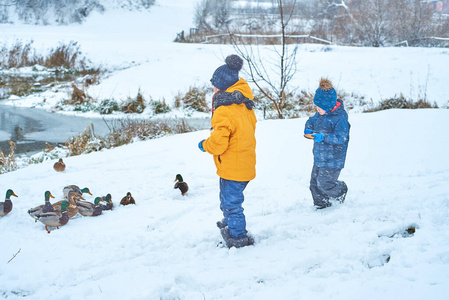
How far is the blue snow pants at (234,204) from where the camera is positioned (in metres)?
3.04

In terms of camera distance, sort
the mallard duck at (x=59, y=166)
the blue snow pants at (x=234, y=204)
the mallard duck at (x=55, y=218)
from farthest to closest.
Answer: the mallard duck at (x=59, y=166) < the mallard duck at (x=55, y=218) < the blue snow pants at (x=234, y=204)

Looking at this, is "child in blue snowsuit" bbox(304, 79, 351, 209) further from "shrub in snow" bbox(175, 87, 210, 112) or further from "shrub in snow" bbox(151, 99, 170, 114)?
"shrub in snow" bbox(151, 99, 170, 114)

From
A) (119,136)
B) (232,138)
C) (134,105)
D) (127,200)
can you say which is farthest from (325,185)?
(134,105)

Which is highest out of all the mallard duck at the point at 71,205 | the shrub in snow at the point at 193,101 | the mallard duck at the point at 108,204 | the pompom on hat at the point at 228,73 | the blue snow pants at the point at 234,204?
the pompom on hat at the point at 228,73

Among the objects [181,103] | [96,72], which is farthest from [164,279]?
[96,72]

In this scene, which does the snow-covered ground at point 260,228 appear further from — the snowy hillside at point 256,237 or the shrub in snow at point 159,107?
the shrub in snow at point 159,107

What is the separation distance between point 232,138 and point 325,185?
122cm

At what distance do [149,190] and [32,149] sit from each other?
5368mm

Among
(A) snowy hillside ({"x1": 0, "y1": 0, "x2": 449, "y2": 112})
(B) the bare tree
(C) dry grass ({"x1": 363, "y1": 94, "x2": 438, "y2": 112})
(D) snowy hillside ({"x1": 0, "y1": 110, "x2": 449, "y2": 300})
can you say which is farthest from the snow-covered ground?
(A) snowy hillside ({"x1": 0, "y1": 0, "x2": 449, "y2": 112})

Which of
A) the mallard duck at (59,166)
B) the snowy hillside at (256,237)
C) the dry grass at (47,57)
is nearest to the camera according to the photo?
the snowy hillside at (256,237)

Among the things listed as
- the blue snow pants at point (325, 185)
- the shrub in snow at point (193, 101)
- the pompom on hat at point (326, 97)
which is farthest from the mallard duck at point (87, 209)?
the shrub in snow at point (193, 101)

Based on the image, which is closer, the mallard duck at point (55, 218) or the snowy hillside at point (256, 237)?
the snowy hillside at point (256, 237)

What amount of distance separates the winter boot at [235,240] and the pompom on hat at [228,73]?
130 centimetres

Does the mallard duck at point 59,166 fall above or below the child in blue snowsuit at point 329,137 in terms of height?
below
